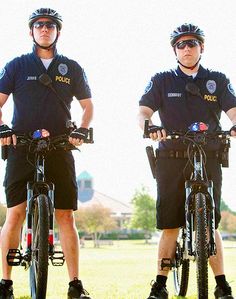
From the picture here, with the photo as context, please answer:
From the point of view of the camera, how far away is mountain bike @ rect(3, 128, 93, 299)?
15.2ft

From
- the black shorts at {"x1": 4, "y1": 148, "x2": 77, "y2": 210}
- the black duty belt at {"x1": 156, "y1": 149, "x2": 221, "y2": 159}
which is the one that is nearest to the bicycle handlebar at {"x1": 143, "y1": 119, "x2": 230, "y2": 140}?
the black duty belt at {"x1": 156, "y1": 149, "x2": 221, "y2": 159}

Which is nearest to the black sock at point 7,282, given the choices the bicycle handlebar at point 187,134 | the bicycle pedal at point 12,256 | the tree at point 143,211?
the bicycle pedal at point 12,256

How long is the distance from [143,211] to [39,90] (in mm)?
82155

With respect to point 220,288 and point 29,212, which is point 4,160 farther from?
point 220,288

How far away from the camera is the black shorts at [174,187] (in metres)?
5.21

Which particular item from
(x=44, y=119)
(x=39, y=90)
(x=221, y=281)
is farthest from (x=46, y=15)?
(x=221, y=281)

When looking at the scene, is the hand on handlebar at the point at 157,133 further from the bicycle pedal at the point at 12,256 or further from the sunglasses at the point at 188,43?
the bicycle pedal at the point at 12,256

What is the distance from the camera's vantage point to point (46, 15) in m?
5.36

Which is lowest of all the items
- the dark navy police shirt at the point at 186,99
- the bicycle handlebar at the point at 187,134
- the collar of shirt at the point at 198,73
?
the bicycle handlebar at the point at 187,134

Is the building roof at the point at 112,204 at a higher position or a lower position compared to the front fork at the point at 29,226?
higher

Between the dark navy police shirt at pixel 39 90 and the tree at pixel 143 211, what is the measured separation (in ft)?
264

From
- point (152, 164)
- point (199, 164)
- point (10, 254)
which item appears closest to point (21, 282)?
point (10, 254)

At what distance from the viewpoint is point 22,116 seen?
209 inches

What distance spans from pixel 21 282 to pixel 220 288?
3.50 meters
